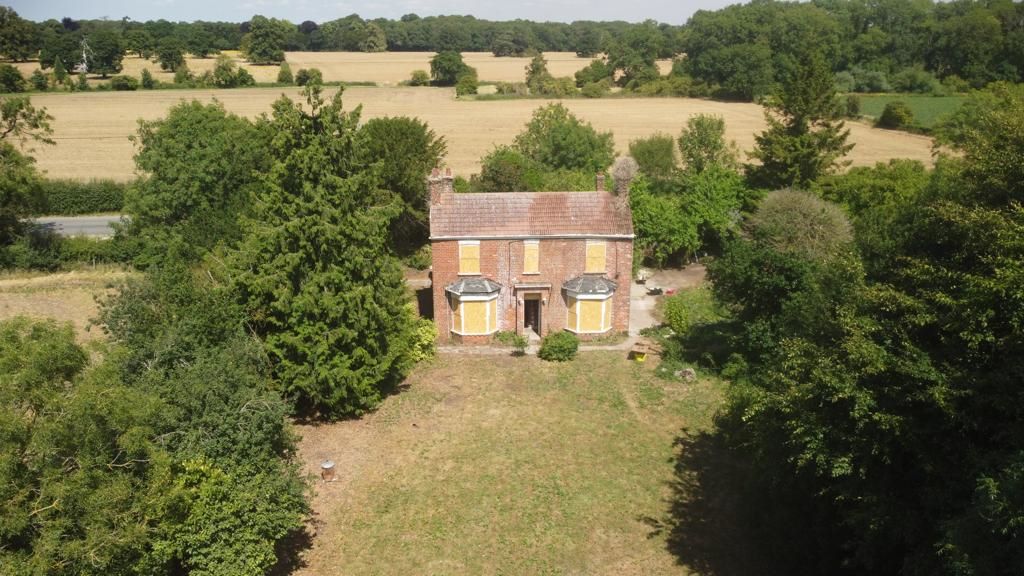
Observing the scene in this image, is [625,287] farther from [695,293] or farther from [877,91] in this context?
[877,91]

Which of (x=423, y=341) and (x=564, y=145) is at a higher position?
(x=564, y=145)

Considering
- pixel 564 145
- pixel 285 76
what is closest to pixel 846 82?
pixel 564 145

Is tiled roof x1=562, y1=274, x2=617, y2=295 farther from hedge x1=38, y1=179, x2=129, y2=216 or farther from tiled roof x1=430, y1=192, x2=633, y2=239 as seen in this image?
hedge x1=38, y1=179, x2=129, y2=216

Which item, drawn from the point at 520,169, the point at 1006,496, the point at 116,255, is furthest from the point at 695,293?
the point at 116,255

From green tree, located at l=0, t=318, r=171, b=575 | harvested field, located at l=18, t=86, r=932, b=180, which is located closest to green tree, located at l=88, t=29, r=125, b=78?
harvested field, located at l=18, t=86, r=932, b=180

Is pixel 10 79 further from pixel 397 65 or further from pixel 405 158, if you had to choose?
pixel 405 158

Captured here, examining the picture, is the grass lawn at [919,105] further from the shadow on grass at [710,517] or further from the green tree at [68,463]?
the green tree at [68,463]
